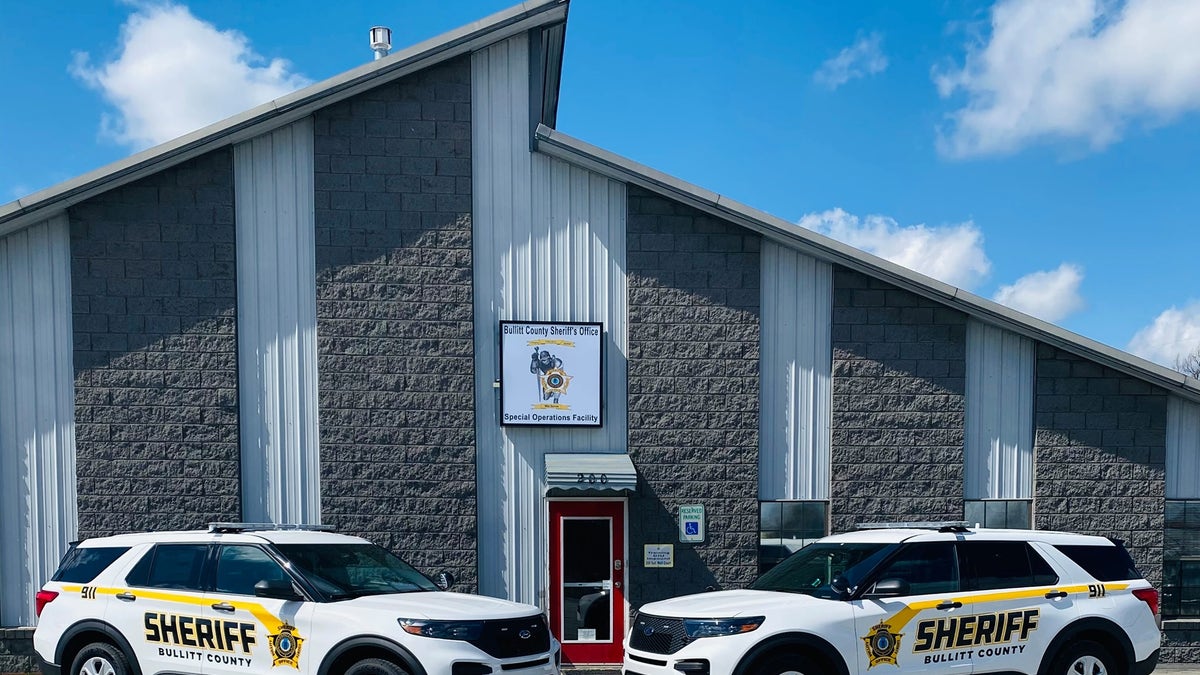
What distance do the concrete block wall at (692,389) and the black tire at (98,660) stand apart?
5807mm

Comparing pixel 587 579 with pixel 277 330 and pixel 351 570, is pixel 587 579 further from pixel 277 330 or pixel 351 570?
pixel 277 330

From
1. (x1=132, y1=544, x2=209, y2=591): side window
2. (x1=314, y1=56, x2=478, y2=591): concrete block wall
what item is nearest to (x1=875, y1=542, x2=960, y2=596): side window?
(x1=314, y1=56, x2=478, y2=591): concrete block wall

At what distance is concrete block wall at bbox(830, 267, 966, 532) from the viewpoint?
38.7 ft

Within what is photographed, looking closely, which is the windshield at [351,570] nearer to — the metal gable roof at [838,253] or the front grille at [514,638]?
the front grille at [514,638]

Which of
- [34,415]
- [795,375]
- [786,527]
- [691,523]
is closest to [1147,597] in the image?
[786,527]

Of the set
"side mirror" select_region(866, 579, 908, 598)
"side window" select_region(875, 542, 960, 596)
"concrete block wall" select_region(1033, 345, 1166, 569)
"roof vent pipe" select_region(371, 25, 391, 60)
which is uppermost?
"roof vent pipe" select_region(371, 25, 391, 60)

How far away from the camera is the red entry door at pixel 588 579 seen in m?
11.5

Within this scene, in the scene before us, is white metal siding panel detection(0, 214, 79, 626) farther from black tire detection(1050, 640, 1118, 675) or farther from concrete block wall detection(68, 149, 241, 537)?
black tire detection(1050, 640, 1118, 675)

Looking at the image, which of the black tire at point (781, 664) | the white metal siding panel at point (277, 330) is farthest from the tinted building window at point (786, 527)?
the white metal siding panel at point (277, 330)

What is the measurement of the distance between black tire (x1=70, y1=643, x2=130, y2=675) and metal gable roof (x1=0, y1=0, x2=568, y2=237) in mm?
5443

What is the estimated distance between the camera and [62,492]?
36.4ft

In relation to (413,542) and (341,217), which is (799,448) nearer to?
(413,542)

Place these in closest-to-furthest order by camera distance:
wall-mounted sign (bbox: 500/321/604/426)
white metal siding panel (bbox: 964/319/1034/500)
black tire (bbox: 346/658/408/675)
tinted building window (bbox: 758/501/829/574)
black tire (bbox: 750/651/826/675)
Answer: black tire (bbox: 346/658/408/675) → black tire (bbox: 750/651/826/675) → wall-mounted sign (bbox: 500/321/604/426) → tinted building window (bbox: 758/501/829/574) → white metal siding panel (bbox: 964/319/1034/500)

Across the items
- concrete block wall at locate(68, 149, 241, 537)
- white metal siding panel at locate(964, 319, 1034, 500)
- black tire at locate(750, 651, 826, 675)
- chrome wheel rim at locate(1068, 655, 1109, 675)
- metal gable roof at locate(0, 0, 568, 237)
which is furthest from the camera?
white metal siding panel at locate(964, 319, 1034, 500)
